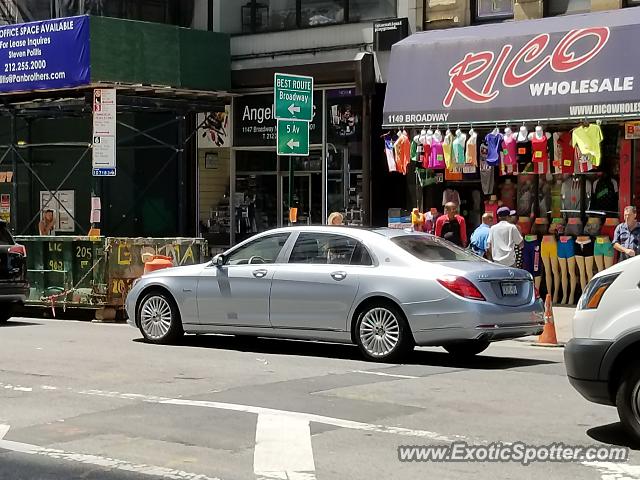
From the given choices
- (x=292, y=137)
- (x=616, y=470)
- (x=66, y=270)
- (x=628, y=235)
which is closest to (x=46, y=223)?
(x=66, y=270)

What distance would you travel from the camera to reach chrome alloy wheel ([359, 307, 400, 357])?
1185cm

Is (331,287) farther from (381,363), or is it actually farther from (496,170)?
(496,170)

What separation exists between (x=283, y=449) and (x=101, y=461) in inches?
50.0

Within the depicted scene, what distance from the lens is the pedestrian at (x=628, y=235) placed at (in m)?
16.4

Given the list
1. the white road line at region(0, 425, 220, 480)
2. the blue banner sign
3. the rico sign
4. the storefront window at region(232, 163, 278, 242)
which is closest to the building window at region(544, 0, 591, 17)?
the rico sign

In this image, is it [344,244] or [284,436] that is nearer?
[284,436]

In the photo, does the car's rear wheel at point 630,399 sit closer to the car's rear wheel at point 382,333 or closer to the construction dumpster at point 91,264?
the car's rear wheel at point 382,333

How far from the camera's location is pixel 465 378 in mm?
10867

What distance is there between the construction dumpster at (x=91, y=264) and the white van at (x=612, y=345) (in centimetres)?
1086

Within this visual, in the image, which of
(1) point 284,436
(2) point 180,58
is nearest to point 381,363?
(1) point 284,436

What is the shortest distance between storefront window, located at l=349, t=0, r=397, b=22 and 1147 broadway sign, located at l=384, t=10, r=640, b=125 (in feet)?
4.60

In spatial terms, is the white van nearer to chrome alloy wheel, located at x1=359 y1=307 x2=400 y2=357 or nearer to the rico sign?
chrome alloy wheel, located at x1=359 y1=307 x2=400 y2=357

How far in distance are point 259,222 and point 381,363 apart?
12.1 metres

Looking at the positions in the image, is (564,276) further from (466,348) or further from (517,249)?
(466,348)
